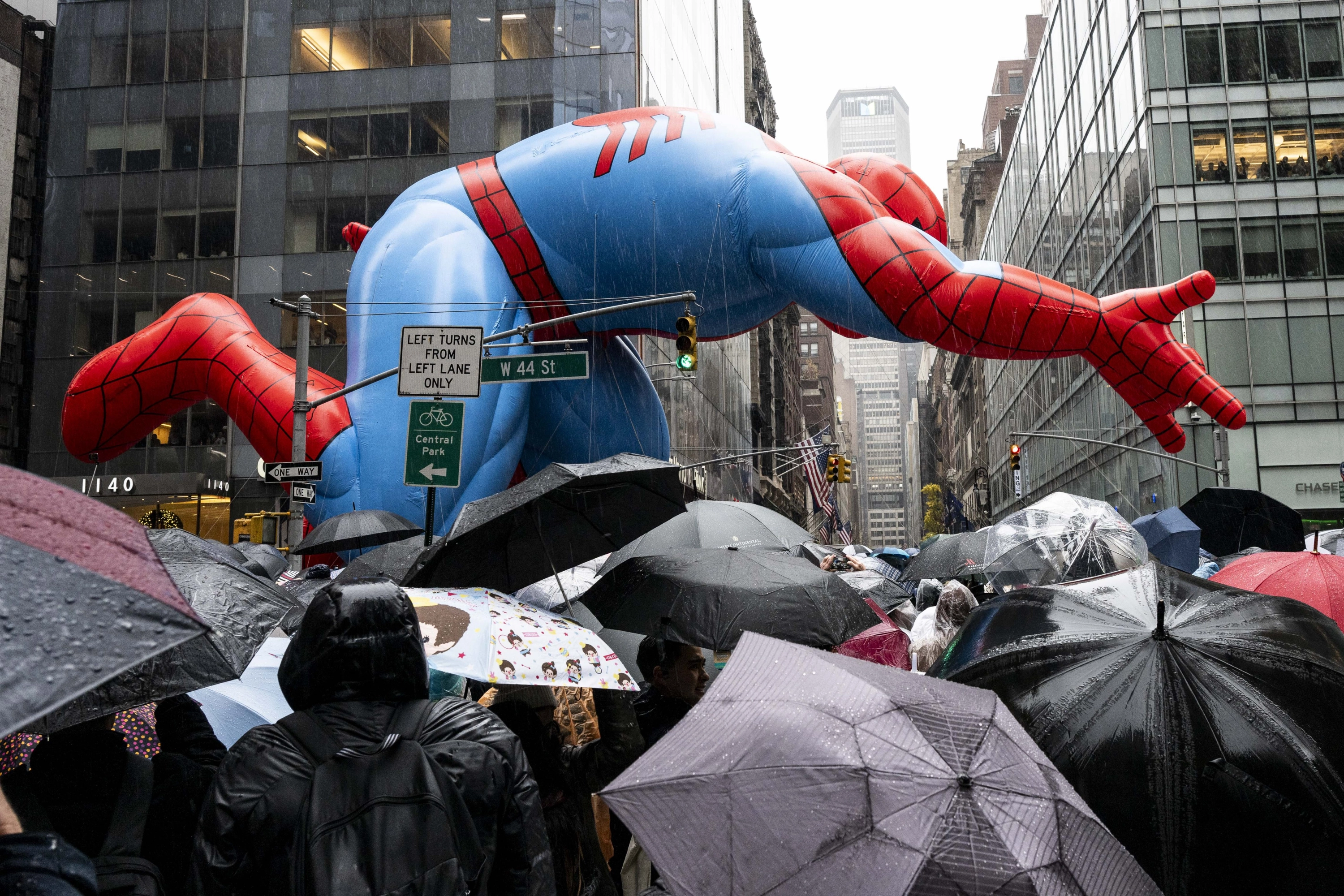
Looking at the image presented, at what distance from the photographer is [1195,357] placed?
11.6m

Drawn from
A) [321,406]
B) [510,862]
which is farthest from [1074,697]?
[321,406]

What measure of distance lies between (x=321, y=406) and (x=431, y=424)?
14.7ft

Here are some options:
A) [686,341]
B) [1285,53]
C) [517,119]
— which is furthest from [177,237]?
[1285,53]

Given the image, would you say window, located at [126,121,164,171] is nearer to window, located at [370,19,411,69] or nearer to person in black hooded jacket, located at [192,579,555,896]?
window, located at [370,19,411,69]

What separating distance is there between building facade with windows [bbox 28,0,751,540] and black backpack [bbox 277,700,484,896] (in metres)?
27.0

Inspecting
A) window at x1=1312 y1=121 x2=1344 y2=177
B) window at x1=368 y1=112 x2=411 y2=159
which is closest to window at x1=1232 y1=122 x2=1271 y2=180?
window at x1=1312 y1=121 x2=1344 y2=177

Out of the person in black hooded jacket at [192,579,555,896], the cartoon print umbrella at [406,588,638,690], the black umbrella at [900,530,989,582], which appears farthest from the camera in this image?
the black umbrella at [900,530,989,582]

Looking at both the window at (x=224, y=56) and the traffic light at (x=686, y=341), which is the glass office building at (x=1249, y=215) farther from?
the window at (x=224, y=56)

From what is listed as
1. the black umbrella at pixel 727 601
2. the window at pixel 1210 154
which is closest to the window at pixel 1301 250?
the window at pixel 1210 154

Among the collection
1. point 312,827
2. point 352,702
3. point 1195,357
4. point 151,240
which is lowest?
point 312,827

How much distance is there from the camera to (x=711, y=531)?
27.7ft

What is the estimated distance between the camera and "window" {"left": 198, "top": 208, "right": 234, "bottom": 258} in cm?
3100

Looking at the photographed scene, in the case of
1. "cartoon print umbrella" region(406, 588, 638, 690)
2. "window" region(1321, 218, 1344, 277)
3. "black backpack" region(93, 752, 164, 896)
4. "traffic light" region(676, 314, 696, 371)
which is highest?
"window" region(1321, 218, 1344, 277)

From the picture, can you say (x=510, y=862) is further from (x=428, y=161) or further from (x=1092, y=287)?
(x=1092, y=287)
